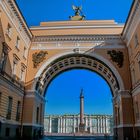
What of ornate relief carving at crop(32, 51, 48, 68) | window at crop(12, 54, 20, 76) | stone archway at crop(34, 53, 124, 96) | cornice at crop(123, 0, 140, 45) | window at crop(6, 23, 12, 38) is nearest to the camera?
cornice at crop(123, 0, 140, 45)

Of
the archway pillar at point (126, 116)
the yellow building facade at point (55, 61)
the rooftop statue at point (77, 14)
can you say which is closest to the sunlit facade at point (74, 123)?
the rooftop statue at point (77, 14)

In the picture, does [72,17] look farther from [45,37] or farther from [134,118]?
[134,118]

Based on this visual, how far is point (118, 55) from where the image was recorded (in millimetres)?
29984

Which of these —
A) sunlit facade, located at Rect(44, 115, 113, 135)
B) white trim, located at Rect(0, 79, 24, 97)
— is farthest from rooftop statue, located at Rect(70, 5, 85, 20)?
sunlit facade, located at Rect(44, 115, 113, 135)

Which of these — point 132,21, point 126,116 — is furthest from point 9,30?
point 126,116

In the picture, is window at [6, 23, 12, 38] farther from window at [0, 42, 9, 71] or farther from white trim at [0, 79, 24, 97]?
white trim at [0, 79, 24, 97]

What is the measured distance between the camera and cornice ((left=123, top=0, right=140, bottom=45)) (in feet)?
76.6

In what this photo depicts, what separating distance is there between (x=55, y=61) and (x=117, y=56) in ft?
28.3

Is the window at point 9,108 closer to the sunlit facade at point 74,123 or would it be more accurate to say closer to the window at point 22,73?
the window at point 22,73

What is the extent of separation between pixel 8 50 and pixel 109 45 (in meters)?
14.1

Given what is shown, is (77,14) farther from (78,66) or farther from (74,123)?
(74,123)

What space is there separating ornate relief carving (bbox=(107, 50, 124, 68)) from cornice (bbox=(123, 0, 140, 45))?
80.8 inches

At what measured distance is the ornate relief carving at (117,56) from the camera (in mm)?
29719

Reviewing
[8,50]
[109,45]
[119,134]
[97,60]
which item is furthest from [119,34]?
[8,50]
